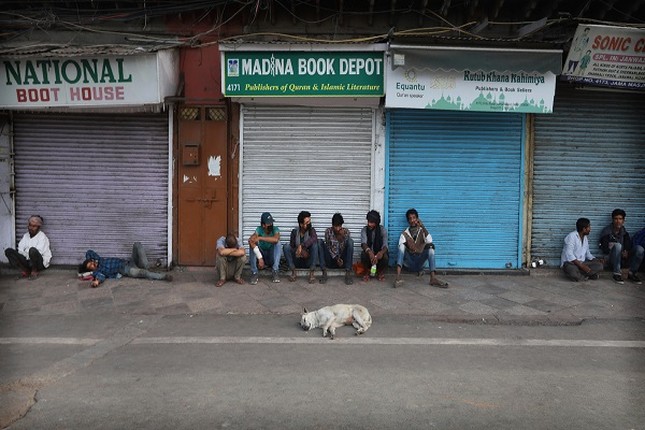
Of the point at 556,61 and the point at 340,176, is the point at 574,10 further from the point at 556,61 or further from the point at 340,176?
the point at 340,176

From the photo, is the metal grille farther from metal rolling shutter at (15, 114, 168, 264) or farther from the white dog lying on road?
the white dog lying on road

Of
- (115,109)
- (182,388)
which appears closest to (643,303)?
(182,388)

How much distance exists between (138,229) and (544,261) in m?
7.41

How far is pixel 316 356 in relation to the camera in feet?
18.2

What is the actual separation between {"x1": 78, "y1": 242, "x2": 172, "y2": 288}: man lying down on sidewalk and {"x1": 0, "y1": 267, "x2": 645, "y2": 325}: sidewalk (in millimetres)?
165

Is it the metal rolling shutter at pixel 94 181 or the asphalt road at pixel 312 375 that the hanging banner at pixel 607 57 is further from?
the metal rolling shutter at pixel 94 181

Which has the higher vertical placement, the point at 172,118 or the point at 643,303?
the point at 172,118

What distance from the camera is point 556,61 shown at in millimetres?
8562

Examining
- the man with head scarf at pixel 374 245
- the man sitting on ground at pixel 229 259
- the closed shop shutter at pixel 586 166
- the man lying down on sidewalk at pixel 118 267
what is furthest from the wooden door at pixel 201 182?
the closed shop shutter at pixel 586 166

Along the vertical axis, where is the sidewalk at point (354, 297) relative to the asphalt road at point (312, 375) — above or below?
above

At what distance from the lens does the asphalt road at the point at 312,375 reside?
13.5 ft

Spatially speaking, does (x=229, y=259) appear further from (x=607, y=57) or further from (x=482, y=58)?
(x=607, y=57)

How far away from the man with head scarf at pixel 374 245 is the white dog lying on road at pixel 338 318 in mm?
2363

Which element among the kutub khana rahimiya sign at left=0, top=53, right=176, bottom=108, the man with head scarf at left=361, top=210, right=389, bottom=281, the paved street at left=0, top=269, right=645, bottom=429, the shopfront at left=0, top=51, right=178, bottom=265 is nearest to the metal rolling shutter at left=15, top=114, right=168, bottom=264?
the shopfront at left=0, top=51, right=178, bottom=265
